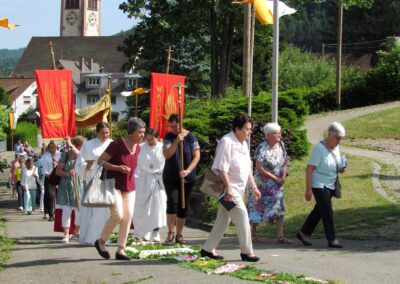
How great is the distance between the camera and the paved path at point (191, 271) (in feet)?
30.0

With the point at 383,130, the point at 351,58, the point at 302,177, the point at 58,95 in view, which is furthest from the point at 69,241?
the point at 351,58

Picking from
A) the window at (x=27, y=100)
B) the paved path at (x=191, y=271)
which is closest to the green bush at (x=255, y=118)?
the paved path at (x=191, y=271)

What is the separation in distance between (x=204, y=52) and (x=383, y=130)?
17.1 meters

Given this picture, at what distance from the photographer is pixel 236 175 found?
10.2 m

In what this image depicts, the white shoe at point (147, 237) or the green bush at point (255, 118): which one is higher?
the green bush at point (255, 118)

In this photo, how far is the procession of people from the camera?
10289 mm

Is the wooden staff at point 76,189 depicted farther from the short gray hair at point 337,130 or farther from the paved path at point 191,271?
the short gray hair at point 337,130

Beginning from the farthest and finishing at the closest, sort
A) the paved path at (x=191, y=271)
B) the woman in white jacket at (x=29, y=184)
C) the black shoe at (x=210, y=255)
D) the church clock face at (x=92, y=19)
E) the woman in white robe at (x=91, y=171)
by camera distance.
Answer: the church clock face at (x=92, y=19) < the woman in white jacket at (x=29, y=184) < the woman in white robe at (x=91, y=171) < the black shoe at (x=210, y=255) < the paved path at (x=191, y=271)

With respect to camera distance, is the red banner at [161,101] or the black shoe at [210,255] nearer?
the black shoe at [210,255]

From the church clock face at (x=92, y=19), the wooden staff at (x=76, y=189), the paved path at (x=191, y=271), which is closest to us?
the paved path at (x=191, y=271)

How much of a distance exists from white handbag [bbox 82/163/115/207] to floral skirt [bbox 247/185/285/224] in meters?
2.64

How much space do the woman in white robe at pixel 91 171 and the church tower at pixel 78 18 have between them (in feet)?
583

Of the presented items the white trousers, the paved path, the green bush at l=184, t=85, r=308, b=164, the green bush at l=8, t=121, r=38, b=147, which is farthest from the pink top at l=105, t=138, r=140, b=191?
the green bush at l=8, t=121, r=38, b=147

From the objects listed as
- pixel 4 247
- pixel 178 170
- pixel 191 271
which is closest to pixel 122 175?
pixel 191 271
